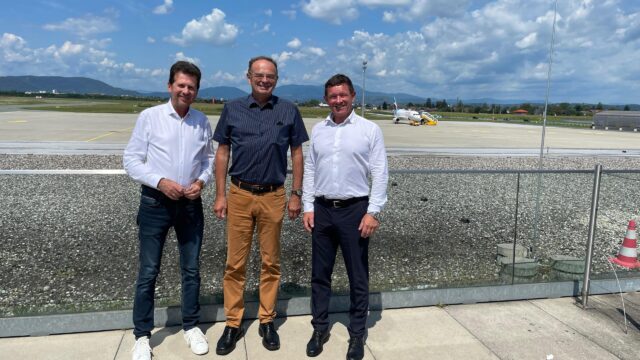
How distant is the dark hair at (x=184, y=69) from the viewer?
3.15 meters

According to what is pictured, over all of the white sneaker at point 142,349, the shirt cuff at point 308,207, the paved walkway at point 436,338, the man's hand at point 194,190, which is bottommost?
the paved walkway at point 436,338

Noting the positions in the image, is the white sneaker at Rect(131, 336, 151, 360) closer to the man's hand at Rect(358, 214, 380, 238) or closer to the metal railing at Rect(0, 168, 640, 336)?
the metal railing at Rect(0, 168, 640, 336)

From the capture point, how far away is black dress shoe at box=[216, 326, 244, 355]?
3.37 m

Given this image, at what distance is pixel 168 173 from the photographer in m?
3.16

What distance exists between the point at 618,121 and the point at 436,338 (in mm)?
52205

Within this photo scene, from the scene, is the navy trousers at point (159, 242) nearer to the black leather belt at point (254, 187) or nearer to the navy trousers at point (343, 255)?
the black leather belt at point (254, 187)

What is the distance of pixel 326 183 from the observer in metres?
3.25

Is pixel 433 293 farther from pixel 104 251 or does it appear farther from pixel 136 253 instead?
pixel 104 251

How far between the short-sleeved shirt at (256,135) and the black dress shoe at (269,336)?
1.17 metres

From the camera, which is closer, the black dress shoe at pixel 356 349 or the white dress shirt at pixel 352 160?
the white dress shirt at pixel 352 160

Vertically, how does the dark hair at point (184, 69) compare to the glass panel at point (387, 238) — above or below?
above

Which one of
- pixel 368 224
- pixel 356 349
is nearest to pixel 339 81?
pixel 368 224

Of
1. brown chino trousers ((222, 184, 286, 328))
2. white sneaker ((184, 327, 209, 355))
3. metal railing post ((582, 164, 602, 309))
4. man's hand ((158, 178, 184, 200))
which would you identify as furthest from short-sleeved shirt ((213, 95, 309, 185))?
metal railing post ((582, 164, 602, 309))

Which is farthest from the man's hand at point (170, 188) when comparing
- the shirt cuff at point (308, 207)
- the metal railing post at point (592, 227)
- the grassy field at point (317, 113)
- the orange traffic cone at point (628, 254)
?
the grassy field at point (317, 113)
